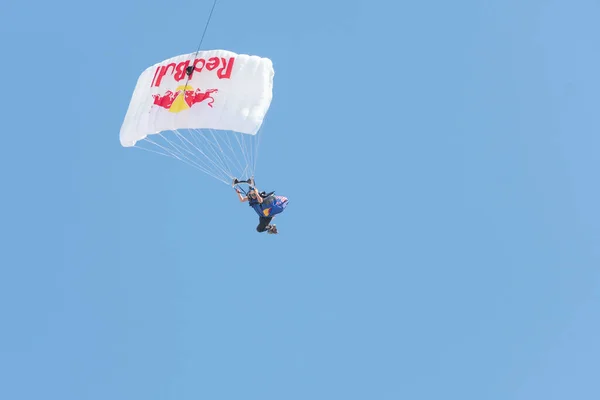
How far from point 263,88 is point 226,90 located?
4.50 ft

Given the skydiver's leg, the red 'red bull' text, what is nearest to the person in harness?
the skydiver's leg

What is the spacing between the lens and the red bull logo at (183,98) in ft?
100

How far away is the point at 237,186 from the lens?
30.7 metres

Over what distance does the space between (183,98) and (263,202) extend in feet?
14.8

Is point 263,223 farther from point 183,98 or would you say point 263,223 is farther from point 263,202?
point 183,98

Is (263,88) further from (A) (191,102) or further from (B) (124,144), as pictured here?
(B) (124,144)

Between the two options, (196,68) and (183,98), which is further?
(196,68)

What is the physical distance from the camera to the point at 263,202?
30500 millimetres

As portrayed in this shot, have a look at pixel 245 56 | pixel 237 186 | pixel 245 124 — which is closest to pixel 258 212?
pixel 237 186

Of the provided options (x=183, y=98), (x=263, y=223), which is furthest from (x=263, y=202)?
(x=183, y=98)

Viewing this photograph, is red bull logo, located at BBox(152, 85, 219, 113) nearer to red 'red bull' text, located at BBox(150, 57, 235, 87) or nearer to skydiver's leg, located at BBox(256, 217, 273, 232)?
red 'red bull' text, located at BBox(150, 57, 235, 87)

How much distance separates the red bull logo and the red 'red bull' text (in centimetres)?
56

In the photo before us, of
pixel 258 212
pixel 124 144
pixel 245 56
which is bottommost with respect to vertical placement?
pixel 258 212

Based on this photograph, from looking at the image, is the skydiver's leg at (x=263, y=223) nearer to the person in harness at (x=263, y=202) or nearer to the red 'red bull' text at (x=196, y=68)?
the person in harness at (x=263, y=202)
